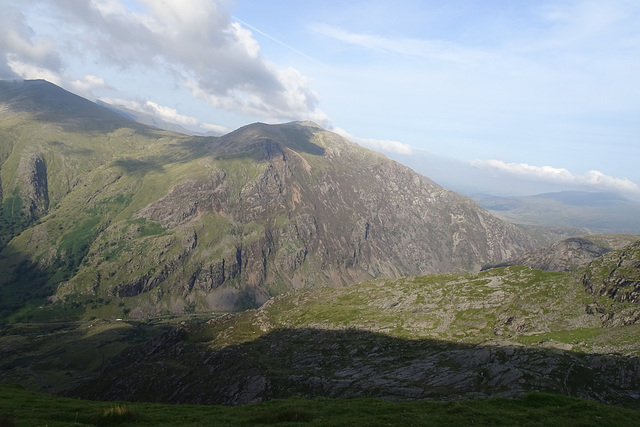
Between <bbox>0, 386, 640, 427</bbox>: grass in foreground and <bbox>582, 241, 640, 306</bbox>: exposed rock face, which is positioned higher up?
<bbox>582, 241, 640, 306</bbox>: exposed rock face

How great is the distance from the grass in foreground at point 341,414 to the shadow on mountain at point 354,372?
96.9 ft

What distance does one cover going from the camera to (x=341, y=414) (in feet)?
137

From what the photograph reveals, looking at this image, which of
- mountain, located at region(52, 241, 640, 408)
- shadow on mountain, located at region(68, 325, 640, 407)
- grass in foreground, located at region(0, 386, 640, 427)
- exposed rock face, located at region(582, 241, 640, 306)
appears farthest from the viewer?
exposed rock face, located at region(582, 241, 640, 306)

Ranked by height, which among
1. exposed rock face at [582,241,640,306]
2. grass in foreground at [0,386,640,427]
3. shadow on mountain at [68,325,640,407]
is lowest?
shadow on mountain at [68,325,640,407]

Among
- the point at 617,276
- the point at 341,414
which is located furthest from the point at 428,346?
the point at 341,414

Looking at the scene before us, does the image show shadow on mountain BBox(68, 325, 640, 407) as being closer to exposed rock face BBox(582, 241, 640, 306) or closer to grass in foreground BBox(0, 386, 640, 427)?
grass in foreground BBox(0, 386, 640, 427)

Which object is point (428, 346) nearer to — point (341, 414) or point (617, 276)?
point (617, 276)

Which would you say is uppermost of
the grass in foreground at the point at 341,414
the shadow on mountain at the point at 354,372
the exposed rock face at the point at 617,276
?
the exposed rock face at the point at 617,276

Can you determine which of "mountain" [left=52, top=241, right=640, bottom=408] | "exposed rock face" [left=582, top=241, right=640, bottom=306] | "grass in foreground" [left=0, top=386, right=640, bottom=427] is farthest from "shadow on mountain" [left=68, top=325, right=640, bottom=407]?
"exposed rock face" [left=582, top=241, right=640, bottom=306]

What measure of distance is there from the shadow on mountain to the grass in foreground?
2953 cm

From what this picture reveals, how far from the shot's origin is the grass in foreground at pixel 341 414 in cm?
3678

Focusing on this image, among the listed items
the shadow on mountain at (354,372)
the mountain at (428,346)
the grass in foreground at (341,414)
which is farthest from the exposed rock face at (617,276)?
the grass in foreground at (341,414)

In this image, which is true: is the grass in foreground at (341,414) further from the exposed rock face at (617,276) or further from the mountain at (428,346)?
the exposed rock face at (617,276)

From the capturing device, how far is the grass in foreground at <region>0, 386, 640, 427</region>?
121 feet
